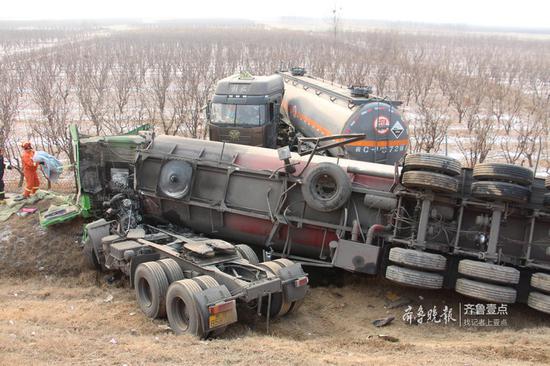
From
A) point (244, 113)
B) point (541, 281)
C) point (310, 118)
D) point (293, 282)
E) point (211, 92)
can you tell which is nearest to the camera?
point (541, 281)

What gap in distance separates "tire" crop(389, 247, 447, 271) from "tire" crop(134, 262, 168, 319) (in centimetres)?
323

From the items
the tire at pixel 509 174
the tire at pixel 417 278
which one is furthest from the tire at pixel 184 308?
the tire at pixel 509 174

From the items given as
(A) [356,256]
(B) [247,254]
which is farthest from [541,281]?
(B) [247,254]

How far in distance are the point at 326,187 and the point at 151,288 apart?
3.04 meters

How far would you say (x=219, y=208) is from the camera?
9.38 m

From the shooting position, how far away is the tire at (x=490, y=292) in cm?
724

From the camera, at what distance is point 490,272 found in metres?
7.29

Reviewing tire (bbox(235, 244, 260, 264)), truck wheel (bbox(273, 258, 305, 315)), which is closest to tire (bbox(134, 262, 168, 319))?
tire (bbox(235, 244, 260, 264))

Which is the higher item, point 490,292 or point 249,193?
point 249,193

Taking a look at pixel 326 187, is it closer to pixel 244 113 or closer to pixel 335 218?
pixel 335 218

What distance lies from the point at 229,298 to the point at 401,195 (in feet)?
9.66

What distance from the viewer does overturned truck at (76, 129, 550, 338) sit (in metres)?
7.47

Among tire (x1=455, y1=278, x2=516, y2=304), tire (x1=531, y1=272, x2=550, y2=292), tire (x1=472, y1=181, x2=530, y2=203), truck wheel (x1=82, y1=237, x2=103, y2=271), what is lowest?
truck wheel (x1=82, y1=237, x2=103, y2=271)

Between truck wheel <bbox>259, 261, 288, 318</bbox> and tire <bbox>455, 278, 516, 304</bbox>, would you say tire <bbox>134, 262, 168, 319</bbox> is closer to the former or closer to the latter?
truck wheel <bbox>259, 261, 288, 318</bbox>
